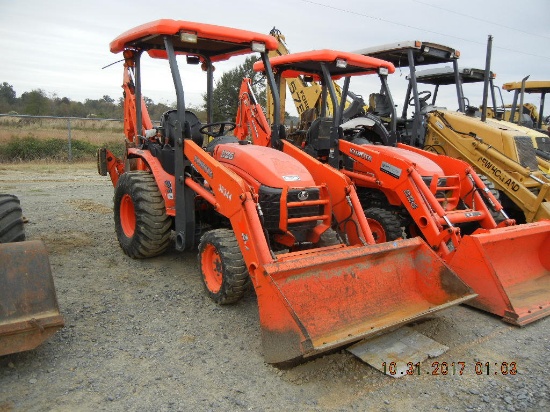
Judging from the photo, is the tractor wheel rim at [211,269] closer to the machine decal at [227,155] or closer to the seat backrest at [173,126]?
the machine decal at [227,155]

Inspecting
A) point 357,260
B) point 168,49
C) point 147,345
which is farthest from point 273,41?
point 147,345

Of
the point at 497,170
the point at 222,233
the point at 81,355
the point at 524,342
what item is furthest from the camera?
the point at 497,170

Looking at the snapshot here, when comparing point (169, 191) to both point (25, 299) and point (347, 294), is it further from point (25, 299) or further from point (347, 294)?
point (347, 294)

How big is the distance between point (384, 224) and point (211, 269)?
7.59 ft

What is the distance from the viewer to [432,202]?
4.98 meters

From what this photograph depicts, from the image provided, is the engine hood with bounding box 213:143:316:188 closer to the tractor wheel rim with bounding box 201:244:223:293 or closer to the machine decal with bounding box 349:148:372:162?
the tractor wheel rim with bounding box 201:244:223:293

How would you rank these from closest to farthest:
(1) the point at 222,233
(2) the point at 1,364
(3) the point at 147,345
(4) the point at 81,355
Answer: (2) the point at 1,364 → (4) the point at 81,355 → (3) the point at 147,345 → (1) the point at 222,233

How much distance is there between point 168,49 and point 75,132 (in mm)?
13746

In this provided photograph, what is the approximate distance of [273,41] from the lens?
519cm

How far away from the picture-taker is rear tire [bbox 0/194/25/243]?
12.4 ft

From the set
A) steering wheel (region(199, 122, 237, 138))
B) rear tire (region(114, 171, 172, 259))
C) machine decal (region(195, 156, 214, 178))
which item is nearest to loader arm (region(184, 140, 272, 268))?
machine decal (region(195, 156, 214, 178))

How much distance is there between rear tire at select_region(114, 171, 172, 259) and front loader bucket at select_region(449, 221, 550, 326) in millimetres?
3087

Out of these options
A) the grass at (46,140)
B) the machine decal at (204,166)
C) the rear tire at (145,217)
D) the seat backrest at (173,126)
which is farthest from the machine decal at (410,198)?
the grass at (46,140)

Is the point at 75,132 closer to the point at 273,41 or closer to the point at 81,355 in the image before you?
the point at 273,41
